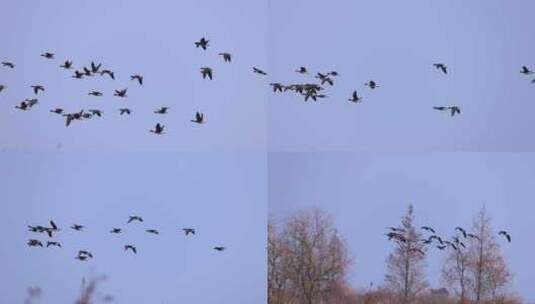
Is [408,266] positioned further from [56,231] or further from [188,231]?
[56,231]

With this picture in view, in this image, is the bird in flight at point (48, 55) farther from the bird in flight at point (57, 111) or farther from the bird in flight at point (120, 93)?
the bird in flight at point (120, 93)

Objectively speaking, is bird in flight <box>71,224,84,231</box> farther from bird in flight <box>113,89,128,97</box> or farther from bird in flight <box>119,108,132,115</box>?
bird in flight <box>113,89,128,97</box>

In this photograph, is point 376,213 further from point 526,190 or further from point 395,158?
point 526,190

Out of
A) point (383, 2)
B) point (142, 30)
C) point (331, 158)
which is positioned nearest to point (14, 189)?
point (142, 30)

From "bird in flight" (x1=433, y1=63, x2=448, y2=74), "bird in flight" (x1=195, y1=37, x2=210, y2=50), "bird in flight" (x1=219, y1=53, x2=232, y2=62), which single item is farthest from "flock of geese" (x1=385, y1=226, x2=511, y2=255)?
"bird in flight" (x1=195, y1=37, x2=210, y2=50)

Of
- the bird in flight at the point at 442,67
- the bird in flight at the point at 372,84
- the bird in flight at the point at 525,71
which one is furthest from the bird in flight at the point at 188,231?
the bird in flight at the point at 525,71

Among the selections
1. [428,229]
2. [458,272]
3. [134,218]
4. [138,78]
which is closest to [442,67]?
[428,229]
